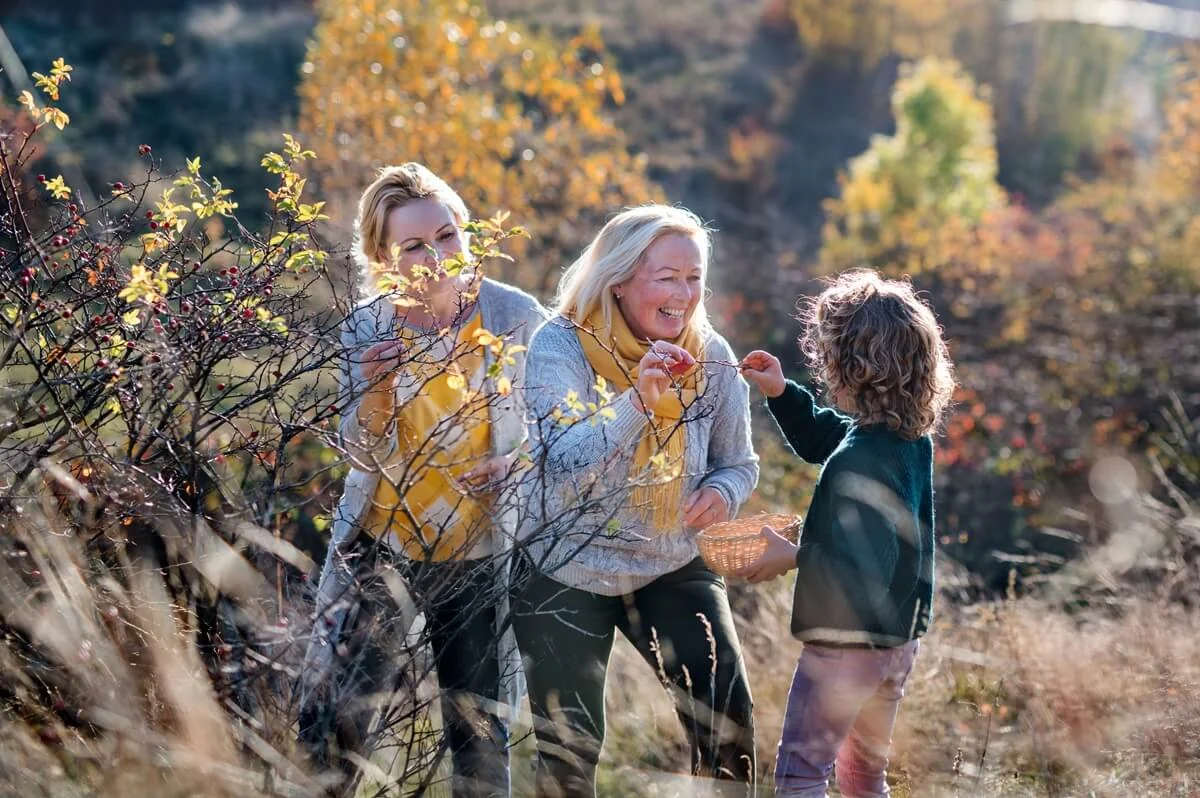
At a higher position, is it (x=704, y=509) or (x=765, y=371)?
(x=765, y=371)

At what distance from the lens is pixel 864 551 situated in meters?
2.97

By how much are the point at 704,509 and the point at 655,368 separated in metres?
0.47

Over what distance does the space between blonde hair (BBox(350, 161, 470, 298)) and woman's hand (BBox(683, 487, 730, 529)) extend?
Answer: 40.0 inches

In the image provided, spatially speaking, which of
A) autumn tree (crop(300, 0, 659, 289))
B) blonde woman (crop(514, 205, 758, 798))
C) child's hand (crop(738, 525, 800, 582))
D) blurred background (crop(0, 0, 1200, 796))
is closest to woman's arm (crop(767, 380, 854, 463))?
blonde woman (crop(514, 205, 758, 798))

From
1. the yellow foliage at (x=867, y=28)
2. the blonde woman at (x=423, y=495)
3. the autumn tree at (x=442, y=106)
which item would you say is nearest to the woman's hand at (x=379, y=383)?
the blonde woman at (x=423, y=495)

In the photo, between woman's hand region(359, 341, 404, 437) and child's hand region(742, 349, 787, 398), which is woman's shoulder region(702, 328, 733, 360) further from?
woman's hand region(359, 341, 404, 437)

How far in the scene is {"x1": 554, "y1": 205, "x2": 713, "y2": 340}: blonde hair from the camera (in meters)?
3.37

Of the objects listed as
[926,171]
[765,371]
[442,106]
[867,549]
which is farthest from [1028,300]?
[867,549]

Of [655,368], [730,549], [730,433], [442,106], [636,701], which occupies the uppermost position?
[442,106]

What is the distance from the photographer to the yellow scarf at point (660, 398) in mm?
3180

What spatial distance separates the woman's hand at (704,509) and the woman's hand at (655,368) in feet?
1.12

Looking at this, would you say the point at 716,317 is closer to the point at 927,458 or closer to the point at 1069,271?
the point at 1069,271

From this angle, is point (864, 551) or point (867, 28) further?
point (867, 28)

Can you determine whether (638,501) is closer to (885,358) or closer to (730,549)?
(730,549)
